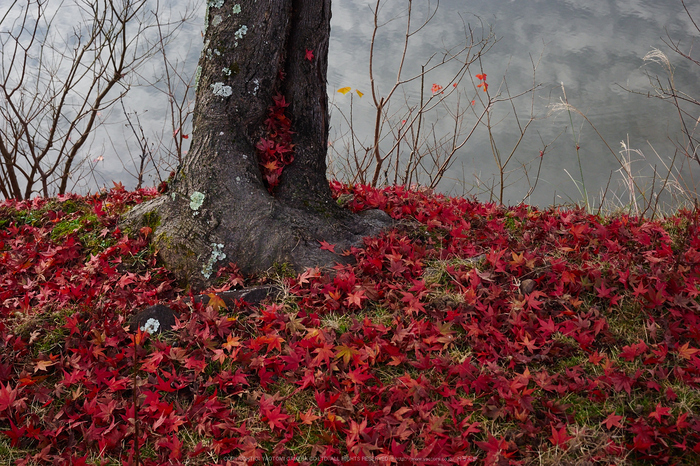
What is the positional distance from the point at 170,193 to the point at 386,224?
5.56 feet

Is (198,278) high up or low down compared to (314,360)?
up

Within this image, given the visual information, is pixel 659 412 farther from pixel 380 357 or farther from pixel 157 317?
pixel 157 317

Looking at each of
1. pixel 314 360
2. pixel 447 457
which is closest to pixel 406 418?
pixel 447 457

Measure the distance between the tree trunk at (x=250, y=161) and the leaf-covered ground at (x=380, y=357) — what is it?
20 cm

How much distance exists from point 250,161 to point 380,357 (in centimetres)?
172

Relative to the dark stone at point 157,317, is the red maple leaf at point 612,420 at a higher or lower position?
lower

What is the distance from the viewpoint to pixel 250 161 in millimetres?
3336

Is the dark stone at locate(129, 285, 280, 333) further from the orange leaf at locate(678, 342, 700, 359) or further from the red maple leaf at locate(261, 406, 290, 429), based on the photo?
the orange leaf at locate(678, 342, 700, 359)

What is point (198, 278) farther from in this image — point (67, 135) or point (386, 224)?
point (67, 135)

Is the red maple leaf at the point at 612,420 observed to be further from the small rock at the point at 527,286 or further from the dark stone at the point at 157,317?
the dark stone at the point at 157,317

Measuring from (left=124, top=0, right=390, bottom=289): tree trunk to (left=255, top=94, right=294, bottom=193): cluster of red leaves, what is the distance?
0.03 meters

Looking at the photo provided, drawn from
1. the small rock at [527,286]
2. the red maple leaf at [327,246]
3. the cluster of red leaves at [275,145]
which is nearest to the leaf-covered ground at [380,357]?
the small rock at [527,286]

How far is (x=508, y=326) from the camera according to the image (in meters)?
2.69

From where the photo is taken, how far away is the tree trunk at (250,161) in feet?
10.5
